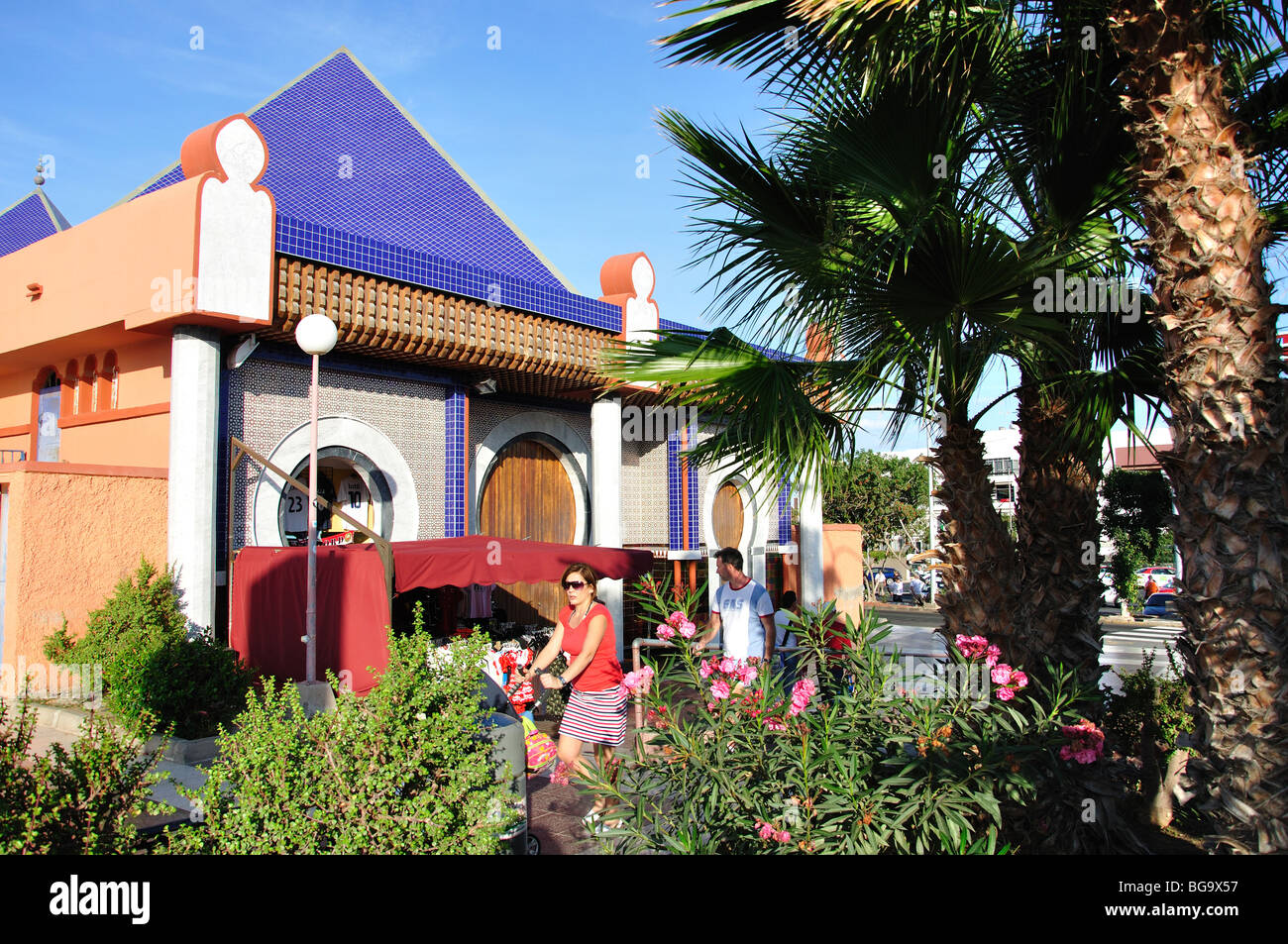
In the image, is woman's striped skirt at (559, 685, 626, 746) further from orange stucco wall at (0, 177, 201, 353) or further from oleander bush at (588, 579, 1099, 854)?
orange stucco wall at (0, 177, 201, 353)

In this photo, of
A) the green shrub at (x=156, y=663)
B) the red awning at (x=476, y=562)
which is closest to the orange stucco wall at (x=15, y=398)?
the green shrub at (x=156, y=663)

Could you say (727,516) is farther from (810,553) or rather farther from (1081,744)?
(1081,744)

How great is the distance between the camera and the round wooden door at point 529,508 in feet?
39.5

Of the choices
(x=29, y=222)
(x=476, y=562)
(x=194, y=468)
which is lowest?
(x=476, y=562)

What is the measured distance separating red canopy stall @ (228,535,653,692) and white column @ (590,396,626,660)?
3.42m

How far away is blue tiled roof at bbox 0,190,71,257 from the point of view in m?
13.8

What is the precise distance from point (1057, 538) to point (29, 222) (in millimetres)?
16064

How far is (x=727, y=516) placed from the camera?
16281 mm

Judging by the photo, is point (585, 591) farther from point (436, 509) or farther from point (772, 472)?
point (436, 509)

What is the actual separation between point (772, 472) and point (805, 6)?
2398 millimetres

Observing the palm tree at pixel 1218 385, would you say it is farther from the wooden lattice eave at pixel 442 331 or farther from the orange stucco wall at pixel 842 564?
the orange stucco wall at pixel 842 564

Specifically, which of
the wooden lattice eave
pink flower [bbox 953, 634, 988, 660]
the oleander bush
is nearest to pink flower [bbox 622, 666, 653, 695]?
the oleander bush

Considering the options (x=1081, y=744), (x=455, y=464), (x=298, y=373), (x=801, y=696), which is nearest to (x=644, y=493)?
(x=455, y=464)
